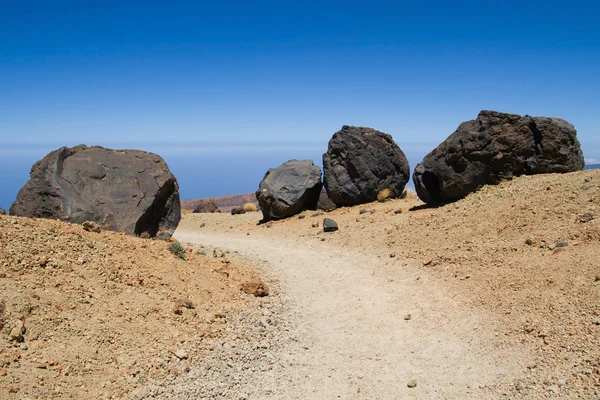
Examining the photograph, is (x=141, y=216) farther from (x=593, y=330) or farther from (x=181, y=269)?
(x=593, y=330)

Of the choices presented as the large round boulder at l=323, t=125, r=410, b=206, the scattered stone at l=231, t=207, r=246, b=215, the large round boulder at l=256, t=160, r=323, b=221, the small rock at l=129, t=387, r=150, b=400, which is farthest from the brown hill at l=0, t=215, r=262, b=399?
the scattered stone at l=231, t=207, r=246, b=215

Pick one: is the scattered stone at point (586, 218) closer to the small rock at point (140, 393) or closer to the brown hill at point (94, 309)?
the brown hill at point (94, 309)

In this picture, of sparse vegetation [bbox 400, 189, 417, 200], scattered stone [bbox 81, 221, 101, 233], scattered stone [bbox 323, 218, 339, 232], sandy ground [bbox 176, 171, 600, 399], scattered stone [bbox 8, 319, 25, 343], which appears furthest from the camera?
sparse vegetation [bbox 400, 189, 417, 200]

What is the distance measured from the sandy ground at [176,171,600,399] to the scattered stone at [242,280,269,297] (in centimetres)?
66

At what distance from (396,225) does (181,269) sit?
27.7ft

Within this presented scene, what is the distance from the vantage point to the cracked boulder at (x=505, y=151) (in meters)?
17.1

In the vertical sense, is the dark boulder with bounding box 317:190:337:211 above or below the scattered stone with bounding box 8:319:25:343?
below

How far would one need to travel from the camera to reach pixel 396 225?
54.6ft

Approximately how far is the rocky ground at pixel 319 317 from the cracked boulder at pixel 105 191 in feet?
3.77

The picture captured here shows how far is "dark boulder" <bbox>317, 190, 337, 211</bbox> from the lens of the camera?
2258 cm

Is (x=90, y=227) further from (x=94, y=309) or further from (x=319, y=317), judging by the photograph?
(x=319, y=317)

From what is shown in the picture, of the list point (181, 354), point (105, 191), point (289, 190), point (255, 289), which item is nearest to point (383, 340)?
point (181, 354)

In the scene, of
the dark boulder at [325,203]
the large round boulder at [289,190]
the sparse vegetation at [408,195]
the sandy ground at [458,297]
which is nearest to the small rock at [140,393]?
the sandy ground at [458,297]

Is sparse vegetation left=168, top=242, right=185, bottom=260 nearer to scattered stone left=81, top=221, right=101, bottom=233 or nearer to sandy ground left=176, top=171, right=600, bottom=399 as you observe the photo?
scattered stone left=81, top=221, right=101, bottom=233
